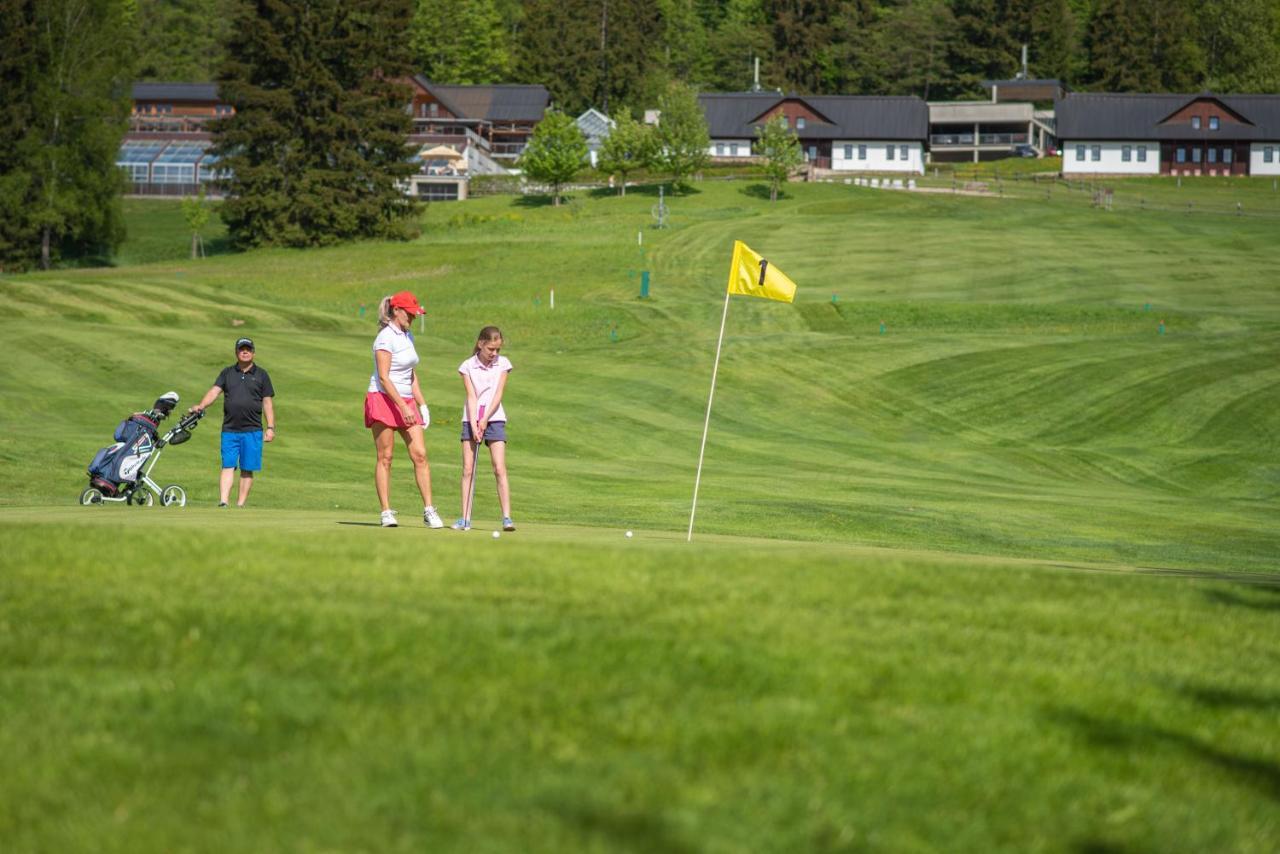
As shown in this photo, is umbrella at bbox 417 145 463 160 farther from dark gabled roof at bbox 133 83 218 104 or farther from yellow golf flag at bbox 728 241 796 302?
yellow golf flag at bbox 728 241 796 302

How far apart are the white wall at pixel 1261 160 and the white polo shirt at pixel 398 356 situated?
13376cm

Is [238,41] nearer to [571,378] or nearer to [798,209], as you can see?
[798,209]

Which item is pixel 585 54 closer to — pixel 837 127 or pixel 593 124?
pixel 593 124

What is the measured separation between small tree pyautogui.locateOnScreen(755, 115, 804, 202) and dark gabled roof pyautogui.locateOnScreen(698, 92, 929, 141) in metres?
24.1

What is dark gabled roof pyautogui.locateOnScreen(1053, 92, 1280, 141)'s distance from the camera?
13350 centimetres

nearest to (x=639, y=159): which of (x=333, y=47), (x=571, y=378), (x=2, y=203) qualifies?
(x=333, y=47)

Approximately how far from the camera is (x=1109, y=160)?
446 ft

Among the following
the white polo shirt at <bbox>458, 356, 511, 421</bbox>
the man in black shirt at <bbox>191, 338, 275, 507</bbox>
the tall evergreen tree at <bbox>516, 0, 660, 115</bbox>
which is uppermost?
the tall evergreen tree at <bbox>516, 0, 660, 115</bbox>

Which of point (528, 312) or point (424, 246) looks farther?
point (424, 246)

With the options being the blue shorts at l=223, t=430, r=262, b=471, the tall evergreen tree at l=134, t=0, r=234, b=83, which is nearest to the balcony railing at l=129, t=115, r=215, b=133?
the tall evergreen tree at l=134, t=0, r=234, b=83

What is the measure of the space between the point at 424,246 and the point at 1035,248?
36530 millimetres

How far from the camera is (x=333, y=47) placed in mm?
96188

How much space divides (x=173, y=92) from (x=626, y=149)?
6009cm

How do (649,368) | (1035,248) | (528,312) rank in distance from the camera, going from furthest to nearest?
(1035,248) < (528,312) < (649,368)
